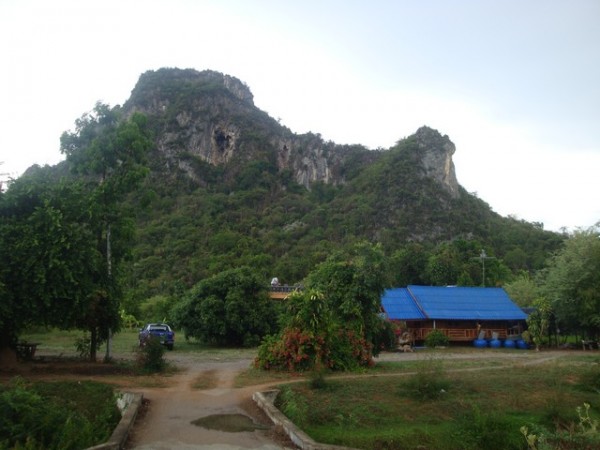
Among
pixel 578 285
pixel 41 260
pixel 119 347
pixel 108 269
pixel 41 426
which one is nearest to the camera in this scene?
pixel 41 426

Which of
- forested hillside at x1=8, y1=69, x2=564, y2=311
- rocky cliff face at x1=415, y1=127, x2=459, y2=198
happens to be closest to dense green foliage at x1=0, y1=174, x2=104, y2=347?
forested hillside at x1=8, y1=69, x2=564, y2=311

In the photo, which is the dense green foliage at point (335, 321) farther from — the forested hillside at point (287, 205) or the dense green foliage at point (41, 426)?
the forested hillside at point (287, 205)

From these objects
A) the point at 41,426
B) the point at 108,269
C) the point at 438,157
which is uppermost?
the point at 438,157

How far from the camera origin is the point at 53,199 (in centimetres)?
1594

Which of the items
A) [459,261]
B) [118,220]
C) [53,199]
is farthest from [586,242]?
[53,199]

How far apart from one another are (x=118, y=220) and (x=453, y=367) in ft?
43.1

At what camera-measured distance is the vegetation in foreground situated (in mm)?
8789

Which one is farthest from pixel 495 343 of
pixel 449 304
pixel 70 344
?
pixel 70 344

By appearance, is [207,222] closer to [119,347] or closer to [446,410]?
[119,347]

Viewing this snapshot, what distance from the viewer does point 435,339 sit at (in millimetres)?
28938

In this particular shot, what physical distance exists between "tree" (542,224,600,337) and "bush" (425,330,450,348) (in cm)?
664

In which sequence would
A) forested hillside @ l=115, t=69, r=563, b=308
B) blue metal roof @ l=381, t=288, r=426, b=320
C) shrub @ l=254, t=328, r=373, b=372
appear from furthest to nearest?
forested hillside @ l=115, t=69, r=563, b=308 < blue metal roof @ l=381, t=288, r=426, b=320 < shrub @ l=254, t=328, r=373, b=372

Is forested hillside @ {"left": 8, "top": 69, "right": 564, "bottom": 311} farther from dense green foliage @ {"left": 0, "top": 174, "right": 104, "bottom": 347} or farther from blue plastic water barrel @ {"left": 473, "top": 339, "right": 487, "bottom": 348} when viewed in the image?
dense green foliage @ {"left": 0, "top": 174, "right": 104, "bottom": 347}

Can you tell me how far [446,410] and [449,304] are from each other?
22357mm
